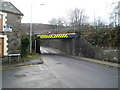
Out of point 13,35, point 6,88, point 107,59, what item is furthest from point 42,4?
point 6,88

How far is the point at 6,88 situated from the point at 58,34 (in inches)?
931

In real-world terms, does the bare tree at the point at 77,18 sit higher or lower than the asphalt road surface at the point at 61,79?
higher

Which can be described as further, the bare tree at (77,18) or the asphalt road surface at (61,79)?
the bare tree at (77,18)

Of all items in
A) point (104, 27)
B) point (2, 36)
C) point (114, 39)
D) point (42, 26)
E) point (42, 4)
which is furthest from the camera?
point (42, 26)

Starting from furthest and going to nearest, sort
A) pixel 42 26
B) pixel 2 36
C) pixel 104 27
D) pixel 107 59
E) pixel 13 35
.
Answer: pixel 42 26, pixel 104 27, pixel 107 59, pixel 13 35, pixel 2 36

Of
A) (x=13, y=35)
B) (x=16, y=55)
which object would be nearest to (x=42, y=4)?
(x=13, y=35)

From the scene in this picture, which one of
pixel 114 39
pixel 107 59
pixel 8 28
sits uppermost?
pixel 8 28

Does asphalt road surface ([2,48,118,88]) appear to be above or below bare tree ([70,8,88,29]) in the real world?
below

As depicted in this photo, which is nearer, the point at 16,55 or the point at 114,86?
the point at 114,86

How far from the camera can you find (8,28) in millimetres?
13617

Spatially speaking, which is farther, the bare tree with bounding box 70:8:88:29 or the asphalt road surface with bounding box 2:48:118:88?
the bare tree with bounding box 70:8:88:29

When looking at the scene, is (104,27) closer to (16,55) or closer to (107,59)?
(107,59)

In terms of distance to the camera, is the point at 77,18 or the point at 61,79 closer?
the point at 61,79

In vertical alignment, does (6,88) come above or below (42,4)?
→ below
